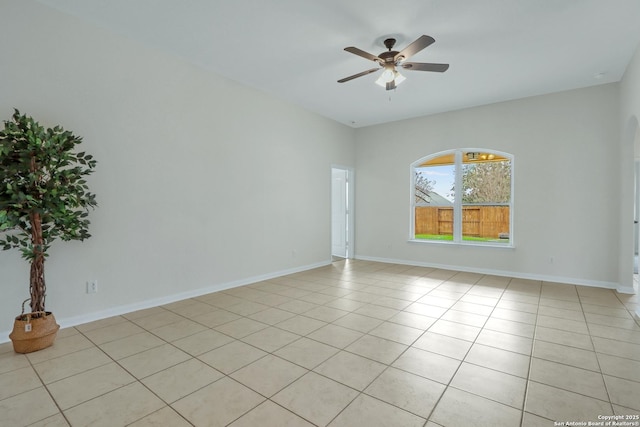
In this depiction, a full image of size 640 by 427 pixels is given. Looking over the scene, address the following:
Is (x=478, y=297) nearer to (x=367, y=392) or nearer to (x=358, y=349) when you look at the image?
(x=358, y=349)

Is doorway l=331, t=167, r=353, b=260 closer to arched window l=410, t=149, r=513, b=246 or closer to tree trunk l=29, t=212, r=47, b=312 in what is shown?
arched window l=410, t=149, r=513, b=246

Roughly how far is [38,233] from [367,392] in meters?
2.89

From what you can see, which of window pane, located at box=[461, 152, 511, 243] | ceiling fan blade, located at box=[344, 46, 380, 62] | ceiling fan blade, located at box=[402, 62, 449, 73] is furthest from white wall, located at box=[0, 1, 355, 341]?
window pane, located at box=[461, 152, 511, 243]

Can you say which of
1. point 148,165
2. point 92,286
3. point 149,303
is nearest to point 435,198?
point 148,165

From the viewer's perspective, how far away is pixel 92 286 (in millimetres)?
3146

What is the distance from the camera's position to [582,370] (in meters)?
2.20

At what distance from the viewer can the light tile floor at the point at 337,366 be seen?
1.76m

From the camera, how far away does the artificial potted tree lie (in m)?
2.33

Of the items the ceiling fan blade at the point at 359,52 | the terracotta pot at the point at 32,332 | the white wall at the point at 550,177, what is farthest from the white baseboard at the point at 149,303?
the ceiling fan blade at the point at 359,52

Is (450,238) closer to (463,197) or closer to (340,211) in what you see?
(463,197)

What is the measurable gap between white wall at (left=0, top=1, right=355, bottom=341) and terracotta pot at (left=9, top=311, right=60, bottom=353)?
357mm

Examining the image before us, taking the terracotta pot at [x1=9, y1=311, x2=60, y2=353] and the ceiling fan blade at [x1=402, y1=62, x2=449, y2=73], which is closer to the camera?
the terracotta pot at [x1=9, y1=311, x2=60, y2=353]

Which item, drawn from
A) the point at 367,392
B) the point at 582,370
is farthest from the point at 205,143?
the point at 582,370

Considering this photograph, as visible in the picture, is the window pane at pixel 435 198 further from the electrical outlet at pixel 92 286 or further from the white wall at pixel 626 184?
the electrical outlet at pixel 92 286
